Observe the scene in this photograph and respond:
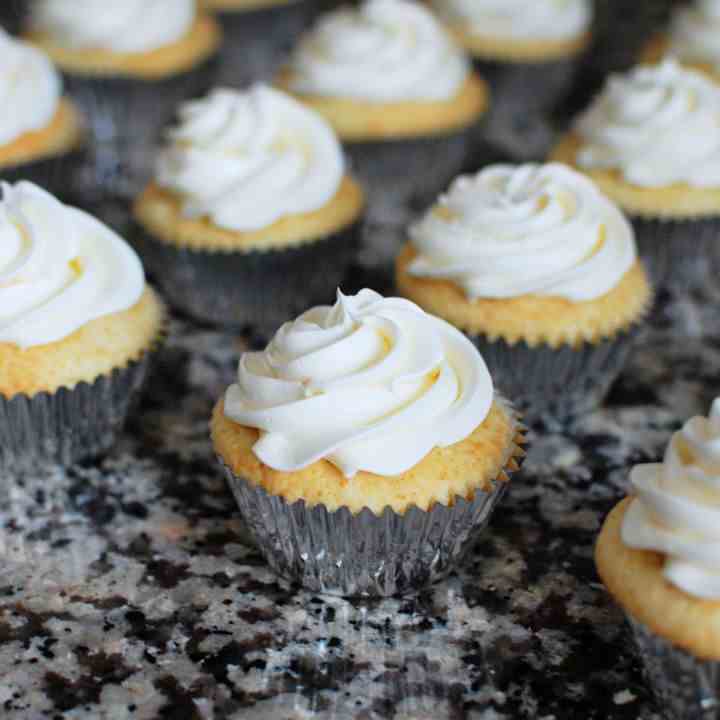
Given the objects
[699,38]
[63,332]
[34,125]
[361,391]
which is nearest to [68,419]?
[63,332]

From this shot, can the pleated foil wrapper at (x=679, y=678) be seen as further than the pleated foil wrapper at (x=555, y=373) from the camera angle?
No

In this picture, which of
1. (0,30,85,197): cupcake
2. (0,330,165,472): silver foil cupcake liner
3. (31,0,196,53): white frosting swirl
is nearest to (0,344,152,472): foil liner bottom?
(0,330,165,472): silver foil cupcake liner

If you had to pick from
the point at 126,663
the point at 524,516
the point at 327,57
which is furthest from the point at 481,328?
the point at 327,57

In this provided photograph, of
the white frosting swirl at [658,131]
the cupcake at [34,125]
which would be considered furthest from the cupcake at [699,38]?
the cupcake at [34,125]

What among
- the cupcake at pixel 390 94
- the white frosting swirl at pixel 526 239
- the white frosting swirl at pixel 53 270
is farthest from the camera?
the cupcake at pixel 390 94

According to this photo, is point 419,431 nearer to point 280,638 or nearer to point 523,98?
point 280,638

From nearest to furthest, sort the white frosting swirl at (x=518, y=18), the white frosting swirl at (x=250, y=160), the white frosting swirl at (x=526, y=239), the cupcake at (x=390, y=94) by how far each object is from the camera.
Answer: the white frosting swirl at (x=526, y=239)
the white frosting swirl at (x=250, y=160)
the cupcake at (x=390, y=94)
the white frosting swirl at (x=518, y=18)

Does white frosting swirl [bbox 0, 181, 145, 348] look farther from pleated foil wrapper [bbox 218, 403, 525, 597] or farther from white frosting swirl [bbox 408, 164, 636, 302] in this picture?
white frosting swirl [bbox 408, 164, 636, 302]

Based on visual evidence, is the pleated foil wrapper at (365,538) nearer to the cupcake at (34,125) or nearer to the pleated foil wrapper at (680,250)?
the pleated foil wrapper at (680,250)
